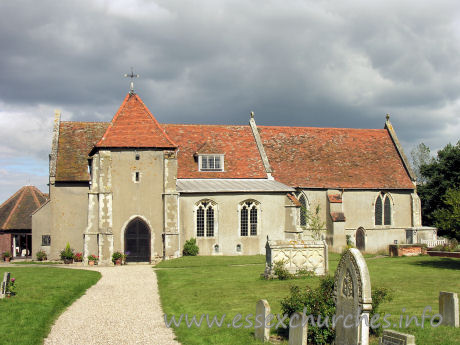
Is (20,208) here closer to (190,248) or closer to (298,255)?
(190,248)

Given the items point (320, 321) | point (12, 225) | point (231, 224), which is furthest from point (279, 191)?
point (320, 321)

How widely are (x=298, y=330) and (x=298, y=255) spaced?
1314cm

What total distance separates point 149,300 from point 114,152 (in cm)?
1886

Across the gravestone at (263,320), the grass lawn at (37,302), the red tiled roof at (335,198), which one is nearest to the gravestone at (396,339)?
the gravestone at (263,320)

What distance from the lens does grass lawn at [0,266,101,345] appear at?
523 inches

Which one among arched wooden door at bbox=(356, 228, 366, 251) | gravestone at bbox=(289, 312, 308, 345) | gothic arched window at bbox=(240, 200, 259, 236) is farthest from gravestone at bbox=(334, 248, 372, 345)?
arched wooden door at bbox=(356, 228, 366, 251)

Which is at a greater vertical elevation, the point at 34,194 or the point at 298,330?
the point at 34,194

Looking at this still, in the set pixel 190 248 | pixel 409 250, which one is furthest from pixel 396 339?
pixel 409 250

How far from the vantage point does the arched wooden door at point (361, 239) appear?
4297 cm

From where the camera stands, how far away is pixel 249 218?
3819 centimetres

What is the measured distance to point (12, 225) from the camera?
4300 centimetres

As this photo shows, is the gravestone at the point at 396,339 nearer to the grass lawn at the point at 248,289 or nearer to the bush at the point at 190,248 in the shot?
the grass lawn at the point at 248,289

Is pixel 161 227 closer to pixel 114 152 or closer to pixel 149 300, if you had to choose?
pixel 114 152

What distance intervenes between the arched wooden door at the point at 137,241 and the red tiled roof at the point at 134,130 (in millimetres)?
5744
